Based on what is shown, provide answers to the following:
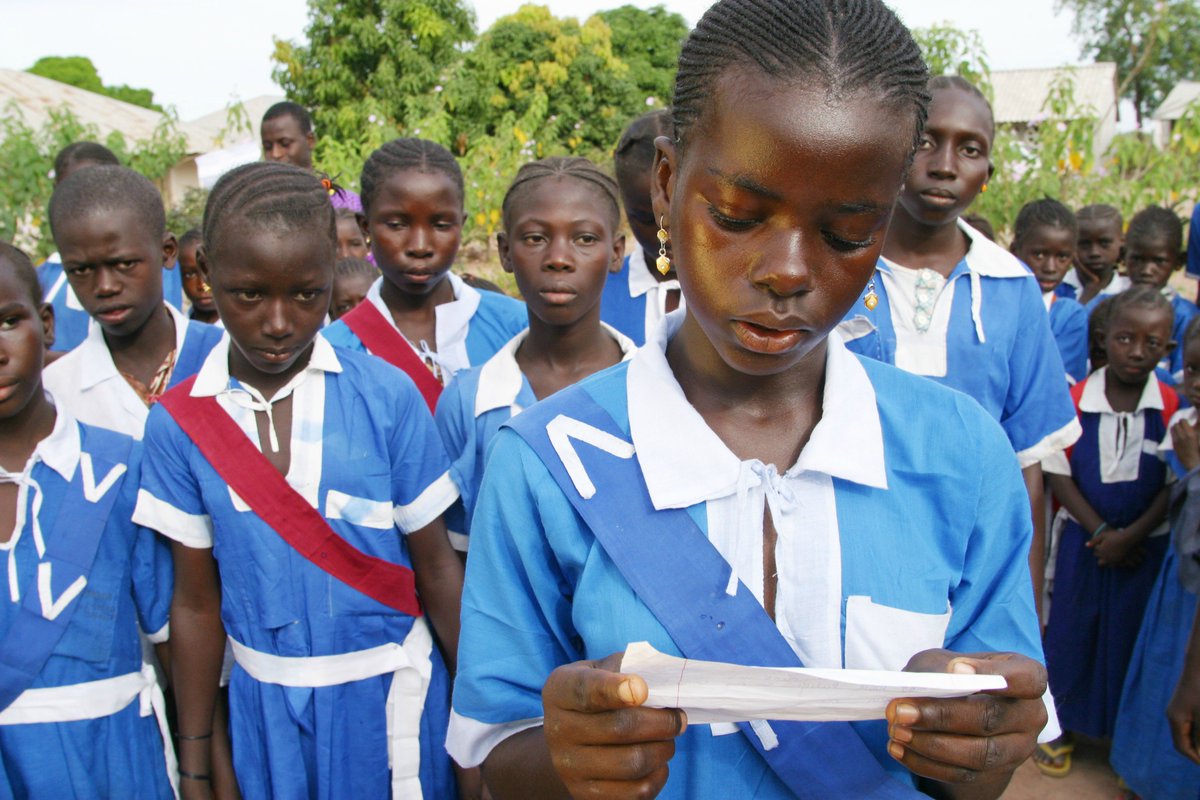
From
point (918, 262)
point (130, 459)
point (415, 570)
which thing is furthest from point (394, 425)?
point (918, 262)

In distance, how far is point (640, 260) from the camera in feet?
11.3

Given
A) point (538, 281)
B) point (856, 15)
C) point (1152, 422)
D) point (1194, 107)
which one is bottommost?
point (1152, 422)

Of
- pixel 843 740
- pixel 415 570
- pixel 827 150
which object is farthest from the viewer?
pixel 415 570

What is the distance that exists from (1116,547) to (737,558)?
9.64ft

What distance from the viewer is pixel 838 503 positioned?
121 cm

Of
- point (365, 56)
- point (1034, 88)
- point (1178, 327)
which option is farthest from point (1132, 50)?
point (1178, 327)

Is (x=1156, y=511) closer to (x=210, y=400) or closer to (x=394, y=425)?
(x=394, y=425)

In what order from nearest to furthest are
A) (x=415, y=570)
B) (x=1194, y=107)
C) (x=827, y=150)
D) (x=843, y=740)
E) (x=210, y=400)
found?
(x=827, y=150) < (x=843, y=740) < (x=210, y=400) < (x=415, y=570) < (x=1194, y=107)

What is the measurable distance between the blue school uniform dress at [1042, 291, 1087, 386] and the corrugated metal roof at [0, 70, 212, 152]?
14357 millimetres

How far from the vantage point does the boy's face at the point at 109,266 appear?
8.96 feet

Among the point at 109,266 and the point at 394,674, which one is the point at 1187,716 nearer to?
the point at 394,674

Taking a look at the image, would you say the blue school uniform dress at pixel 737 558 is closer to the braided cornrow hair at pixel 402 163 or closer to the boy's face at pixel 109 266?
the boy's face at pixel 109 266

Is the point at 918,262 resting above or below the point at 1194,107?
below

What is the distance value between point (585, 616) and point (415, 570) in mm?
1162
